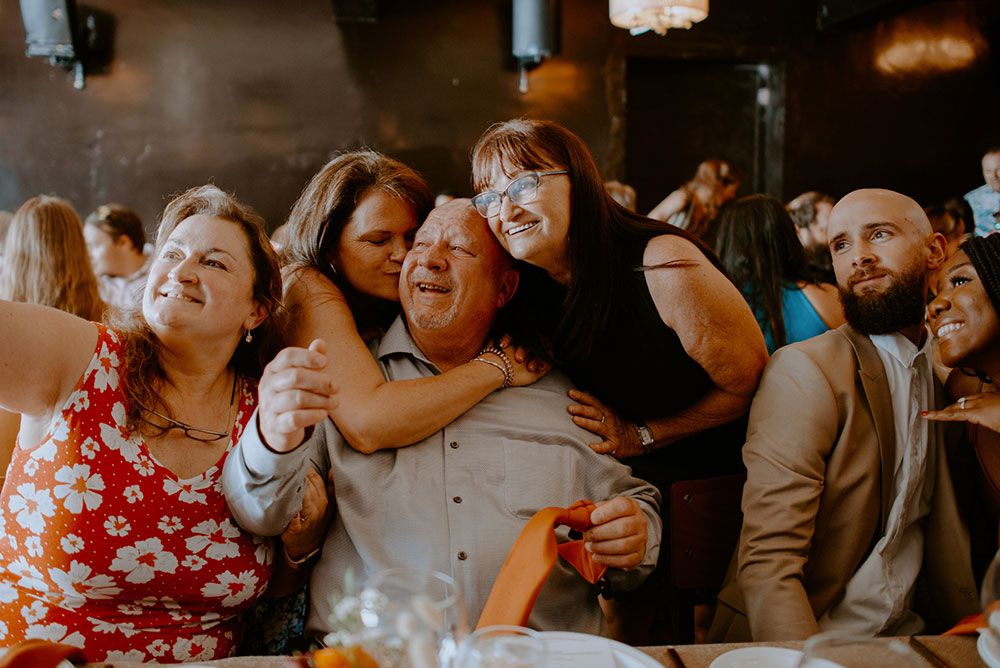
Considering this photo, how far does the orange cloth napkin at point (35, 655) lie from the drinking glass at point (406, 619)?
536 mm

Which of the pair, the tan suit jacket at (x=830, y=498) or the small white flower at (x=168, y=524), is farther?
the tan suit jacket at (x=830, y=498)

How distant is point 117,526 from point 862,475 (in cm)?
164

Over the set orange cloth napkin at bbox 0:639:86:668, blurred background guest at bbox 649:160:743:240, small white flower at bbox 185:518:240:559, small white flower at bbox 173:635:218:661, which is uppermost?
blurred background guest at bbox 649:160:743:240

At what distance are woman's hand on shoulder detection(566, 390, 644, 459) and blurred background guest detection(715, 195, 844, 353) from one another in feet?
4.46

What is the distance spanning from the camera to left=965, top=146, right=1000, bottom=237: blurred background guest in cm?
562

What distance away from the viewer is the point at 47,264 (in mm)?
3100

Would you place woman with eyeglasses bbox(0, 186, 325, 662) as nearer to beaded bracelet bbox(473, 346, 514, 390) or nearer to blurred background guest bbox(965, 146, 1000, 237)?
beaded bracelet bbox(473, 346, 514, 390)

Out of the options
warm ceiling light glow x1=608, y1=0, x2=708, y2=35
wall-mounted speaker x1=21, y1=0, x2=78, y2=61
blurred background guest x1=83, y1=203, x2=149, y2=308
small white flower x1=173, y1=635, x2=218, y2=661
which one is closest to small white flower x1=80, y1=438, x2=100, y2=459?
small white flower x1=173, y1=635, x2=218, y2=661

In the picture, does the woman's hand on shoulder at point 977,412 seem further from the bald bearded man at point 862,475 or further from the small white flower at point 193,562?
the small white flower at point 193,562

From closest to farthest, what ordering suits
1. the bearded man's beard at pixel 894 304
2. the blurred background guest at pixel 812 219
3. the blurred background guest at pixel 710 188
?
the bearded man's beard at pixel 894 304 < the blurred background guest at pixel 812 219 < the blurred background guest at pixel 710 188

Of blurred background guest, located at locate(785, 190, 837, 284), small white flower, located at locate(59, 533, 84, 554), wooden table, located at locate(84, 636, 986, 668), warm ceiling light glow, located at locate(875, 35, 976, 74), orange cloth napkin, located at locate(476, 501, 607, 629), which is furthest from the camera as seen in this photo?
warm ceiling light glow, located at locate(875, 35, 976, 74)

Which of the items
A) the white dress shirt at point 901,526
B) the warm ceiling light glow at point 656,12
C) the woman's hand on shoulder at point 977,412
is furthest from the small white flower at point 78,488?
the warm ceiling light glow at point 656,12

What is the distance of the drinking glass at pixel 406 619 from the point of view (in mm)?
830

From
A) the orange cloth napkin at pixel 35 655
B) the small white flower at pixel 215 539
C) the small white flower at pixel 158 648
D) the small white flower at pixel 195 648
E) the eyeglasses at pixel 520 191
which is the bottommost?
the small white flower at pixel 195 648
